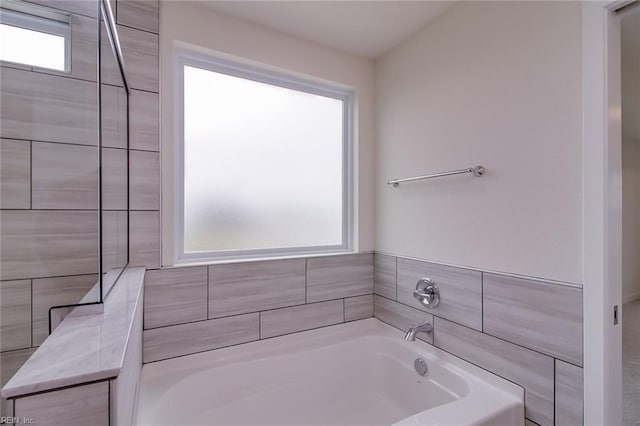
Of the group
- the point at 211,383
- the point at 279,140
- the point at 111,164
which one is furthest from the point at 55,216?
the point at 279,140

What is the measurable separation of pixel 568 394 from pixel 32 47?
2.48 metres

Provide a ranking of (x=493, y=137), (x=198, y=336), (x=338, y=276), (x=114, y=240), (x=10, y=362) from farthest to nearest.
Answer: (x=338, y=276) < (x=198, y=336) < (x=493, y=137) < (x=114, y=240) < (x=10, y=362)

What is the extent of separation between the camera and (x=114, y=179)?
Answer: 136cm

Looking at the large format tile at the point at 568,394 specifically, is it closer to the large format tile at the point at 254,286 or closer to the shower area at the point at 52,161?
the large format tile at the point at 254,286

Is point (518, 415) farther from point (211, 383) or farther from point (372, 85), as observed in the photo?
point (372, 85)

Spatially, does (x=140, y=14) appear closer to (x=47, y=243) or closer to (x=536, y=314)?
(x=47, y=243)

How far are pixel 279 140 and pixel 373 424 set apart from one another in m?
1.83

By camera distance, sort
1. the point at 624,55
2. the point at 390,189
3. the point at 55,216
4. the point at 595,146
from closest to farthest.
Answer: the point at 595,146
the point at 55,216
the point at 624,55
the point at 390,189

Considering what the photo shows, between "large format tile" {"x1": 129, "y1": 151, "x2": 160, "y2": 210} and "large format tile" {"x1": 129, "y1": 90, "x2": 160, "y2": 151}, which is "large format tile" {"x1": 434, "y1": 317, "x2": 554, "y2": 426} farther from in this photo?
"large format tile" {"x1": 129, "y1": 90, "x2": 160, "y2": 151}

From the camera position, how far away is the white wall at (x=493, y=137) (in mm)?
1204

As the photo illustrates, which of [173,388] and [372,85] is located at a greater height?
[372,85]

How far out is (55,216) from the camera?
124 centimetres

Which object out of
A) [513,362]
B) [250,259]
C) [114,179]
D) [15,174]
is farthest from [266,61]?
[513,362]

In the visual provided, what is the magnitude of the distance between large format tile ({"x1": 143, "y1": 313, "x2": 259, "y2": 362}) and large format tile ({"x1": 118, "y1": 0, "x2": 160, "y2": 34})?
158 centimetres
